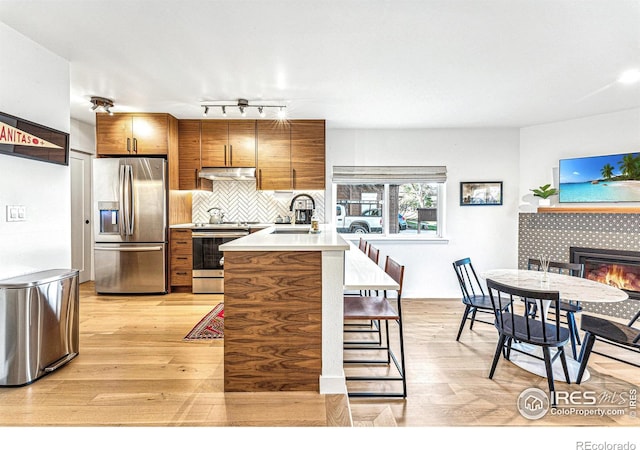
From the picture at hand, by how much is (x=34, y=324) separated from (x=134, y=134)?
285 centimetres

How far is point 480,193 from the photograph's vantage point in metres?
4.84

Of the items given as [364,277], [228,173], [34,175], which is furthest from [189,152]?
[364,277]

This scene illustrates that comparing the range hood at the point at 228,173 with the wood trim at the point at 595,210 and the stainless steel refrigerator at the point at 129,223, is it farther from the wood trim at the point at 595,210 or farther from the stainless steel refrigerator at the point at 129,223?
the wood trim at the point at 595,210

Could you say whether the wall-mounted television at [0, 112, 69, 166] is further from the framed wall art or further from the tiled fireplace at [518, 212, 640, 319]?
the tiled fireplace at [518, 212, 640, 319]

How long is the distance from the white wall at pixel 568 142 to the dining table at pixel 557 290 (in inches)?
84.9

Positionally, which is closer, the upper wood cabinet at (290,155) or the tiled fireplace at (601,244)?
the tiled fireplace at (601,244)

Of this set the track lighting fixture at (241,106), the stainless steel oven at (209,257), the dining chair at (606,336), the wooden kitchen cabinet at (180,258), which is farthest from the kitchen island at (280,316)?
the wooden kitchen cabinet at (180,258)

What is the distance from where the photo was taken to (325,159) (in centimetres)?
477

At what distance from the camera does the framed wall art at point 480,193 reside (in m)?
4.82

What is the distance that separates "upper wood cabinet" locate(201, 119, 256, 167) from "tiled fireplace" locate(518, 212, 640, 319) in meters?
4.18

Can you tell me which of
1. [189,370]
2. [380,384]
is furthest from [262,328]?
[380,384]

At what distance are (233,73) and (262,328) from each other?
90.5 inches

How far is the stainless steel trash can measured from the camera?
7.02 feet

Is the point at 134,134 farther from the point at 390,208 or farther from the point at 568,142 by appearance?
the point at 568,142
